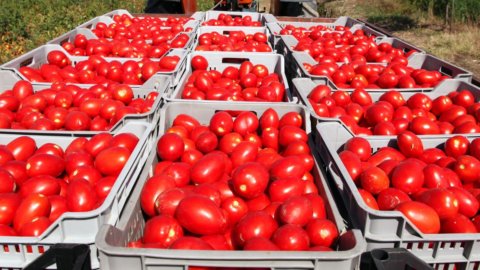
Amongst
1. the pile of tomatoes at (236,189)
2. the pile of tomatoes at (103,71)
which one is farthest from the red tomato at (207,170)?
the pile of tomatoes at (103,71)

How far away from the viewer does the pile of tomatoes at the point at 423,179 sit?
80.7 inches

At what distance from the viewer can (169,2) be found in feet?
30.4

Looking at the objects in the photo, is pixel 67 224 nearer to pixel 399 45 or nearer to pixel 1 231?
pixel 1 231

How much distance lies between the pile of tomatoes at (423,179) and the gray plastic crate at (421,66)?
1207mm

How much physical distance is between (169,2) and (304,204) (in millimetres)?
8113

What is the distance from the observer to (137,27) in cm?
635

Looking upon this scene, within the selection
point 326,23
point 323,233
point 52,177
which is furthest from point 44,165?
point 326,23

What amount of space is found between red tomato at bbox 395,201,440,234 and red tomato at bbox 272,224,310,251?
20.0 inches

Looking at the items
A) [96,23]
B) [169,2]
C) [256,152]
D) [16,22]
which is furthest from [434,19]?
[256,152]

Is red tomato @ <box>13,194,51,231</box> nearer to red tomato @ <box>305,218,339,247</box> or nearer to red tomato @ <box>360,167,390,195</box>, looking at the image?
red tomato @ <box>305,218,339,247</box>

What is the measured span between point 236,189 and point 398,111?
172 cm

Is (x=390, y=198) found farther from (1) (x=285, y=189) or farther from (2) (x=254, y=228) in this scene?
(2) (x=254, y=228)

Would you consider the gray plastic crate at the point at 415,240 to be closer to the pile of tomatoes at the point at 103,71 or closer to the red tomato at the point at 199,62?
the pile of tomatoes at the point at 103,71

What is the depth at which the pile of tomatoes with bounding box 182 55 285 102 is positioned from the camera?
370cm
